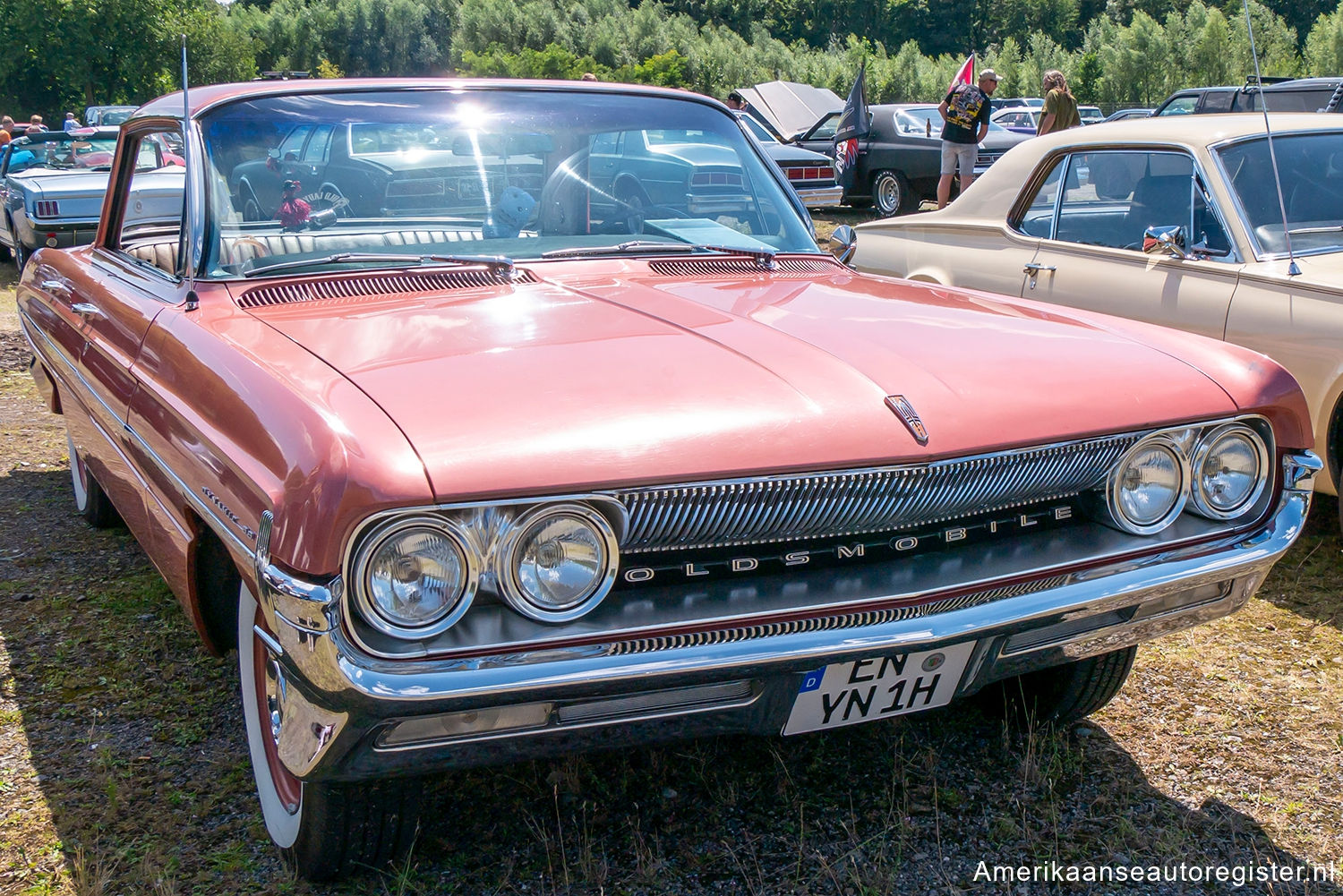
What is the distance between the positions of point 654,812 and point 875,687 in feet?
2.33

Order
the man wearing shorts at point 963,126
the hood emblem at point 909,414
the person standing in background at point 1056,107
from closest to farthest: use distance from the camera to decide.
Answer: the hood emblem at point 909,414 → the person standing in background at point 1056,107 → the man wearing shorts at point 963,126

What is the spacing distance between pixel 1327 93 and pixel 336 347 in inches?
347

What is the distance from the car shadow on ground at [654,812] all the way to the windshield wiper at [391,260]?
3.81 feet

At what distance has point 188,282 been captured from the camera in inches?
106

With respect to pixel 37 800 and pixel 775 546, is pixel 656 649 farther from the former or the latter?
pixel 37 800

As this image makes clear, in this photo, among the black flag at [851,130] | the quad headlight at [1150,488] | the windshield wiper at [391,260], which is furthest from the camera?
the black flag at [851,130]

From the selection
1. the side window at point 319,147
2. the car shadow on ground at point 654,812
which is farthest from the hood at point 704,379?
the car shadow on ground at point 654,812

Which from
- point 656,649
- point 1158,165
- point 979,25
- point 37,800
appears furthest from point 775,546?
point 979,25

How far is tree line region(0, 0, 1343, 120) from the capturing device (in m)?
39.4

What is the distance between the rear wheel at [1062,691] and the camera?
2.79 metres

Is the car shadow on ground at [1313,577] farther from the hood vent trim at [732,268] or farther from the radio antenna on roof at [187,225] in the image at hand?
the radio antenna on roof at [187,225]

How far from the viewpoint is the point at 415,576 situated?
5.83ft

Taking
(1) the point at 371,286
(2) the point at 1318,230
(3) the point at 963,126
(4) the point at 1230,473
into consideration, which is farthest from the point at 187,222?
(3) the point at 963,126

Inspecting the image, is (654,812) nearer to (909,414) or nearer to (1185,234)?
(909,414)
